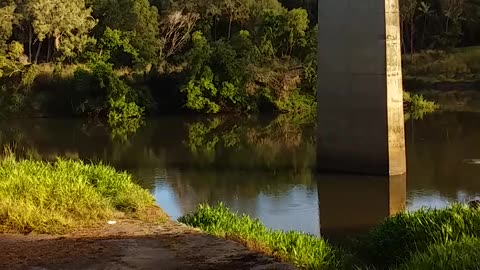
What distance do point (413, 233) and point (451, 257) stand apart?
9.15ft

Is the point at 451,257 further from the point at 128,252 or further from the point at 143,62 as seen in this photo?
the point at 143,62

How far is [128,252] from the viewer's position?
293 inches

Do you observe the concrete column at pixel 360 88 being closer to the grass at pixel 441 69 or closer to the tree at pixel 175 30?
the tree at pixel 175 30

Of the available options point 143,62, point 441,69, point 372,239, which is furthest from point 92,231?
point 441,69

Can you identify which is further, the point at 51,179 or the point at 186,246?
the point at 51,179

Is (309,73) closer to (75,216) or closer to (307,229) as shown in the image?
(307,229)

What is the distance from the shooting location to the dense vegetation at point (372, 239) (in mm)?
8188

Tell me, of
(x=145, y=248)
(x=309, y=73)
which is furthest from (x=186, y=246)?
(x=309, y=73)

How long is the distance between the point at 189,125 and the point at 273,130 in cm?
447

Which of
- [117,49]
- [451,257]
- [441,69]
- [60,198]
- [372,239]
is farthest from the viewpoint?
[441,69]

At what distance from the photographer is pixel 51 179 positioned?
31.1ft

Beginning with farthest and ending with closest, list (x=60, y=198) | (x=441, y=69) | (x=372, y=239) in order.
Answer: (x=441, y=69) → (x=372, y=239) → (x=60, y=198)

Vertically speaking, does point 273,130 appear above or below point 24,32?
below

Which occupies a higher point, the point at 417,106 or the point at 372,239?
the point at 417,106
